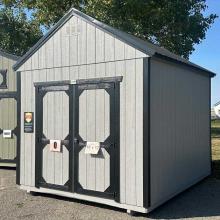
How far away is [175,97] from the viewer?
8844mm

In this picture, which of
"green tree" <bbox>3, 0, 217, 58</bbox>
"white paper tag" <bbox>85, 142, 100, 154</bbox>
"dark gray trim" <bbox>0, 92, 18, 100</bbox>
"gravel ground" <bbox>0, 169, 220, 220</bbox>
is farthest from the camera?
"green tree" <bbox>3, 0, 217, 58</bbox>

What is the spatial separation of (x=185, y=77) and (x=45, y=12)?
16.2m

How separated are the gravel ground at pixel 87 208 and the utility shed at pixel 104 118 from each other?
0.18m

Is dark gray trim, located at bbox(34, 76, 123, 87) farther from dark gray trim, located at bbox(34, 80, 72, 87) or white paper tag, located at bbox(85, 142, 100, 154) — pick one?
white paper tag, located at bbox(85, 142, 100, 154)

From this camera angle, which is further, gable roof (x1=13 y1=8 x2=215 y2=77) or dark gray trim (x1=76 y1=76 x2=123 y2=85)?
dark gray trim (x1=76 y1=76 x2=123 y2=85)

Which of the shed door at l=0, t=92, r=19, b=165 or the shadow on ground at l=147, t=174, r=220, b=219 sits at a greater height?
the shed door at l=0, t=92, r=19, b=165

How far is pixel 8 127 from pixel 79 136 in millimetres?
4957

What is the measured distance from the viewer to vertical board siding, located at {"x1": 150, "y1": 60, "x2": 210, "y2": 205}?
7859mm

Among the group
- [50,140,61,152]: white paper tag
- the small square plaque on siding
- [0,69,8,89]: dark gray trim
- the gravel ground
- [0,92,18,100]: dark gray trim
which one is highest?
[0,69,8,89]: dark gray trim

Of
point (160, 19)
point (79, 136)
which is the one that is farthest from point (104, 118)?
Result: point (160, 19)

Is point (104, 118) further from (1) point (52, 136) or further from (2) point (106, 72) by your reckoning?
(1) point (52, 136)

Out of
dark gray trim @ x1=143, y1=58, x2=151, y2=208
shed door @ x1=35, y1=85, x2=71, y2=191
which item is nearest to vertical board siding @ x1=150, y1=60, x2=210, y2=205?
dark gray trim @ x1=143, y1=58, x2=151, y2=208

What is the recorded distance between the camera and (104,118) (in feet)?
26.3

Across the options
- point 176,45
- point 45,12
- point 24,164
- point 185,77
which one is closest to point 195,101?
point 185,77
